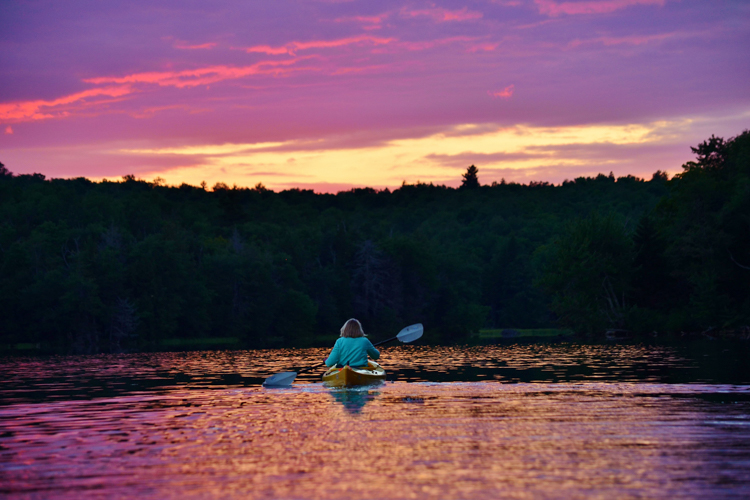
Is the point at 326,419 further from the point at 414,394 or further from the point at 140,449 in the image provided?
the point at 414,394

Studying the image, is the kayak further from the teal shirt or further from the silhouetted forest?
the silhouetted forest

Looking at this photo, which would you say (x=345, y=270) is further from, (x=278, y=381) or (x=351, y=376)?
(x=351, y=376)

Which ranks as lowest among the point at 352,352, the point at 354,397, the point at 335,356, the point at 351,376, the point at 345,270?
the point at 354,397

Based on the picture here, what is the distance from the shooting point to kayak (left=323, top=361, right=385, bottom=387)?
20266 millimetres

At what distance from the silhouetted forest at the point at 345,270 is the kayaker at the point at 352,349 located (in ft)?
173

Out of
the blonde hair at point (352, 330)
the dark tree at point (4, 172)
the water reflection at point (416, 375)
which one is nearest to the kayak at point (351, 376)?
the blonde hair at point (352, 330)

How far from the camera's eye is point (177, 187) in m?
178

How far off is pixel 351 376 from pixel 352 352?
723 mm

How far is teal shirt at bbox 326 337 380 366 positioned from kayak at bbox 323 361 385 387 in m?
0.23

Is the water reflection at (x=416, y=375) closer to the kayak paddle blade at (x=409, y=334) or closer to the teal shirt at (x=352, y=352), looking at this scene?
the kayak paddle blade at (x=409, y=334)

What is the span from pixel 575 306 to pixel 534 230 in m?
74.3

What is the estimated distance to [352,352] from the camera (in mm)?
20766

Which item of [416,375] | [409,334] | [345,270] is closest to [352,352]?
[409,334]

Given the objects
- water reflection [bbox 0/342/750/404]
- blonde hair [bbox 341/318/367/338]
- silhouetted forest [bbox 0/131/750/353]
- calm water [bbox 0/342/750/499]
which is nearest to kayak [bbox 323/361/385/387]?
calm water [bbox 0/342/750/499]
